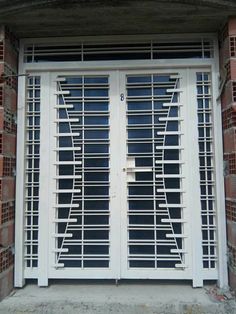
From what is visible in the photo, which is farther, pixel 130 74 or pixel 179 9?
pixel 130 74

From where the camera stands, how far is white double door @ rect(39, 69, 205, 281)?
11.6 feet

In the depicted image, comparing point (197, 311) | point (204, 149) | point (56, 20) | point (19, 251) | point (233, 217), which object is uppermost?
point (56, 20)

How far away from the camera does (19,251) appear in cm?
353

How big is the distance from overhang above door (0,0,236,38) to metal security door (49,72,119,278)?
0.50 m

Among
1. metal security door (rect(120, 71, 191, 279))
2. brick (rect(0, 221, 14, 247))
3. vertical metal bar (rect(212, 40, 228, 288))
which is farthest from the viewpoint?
metal security door (rect(120, 71, 191, 279))

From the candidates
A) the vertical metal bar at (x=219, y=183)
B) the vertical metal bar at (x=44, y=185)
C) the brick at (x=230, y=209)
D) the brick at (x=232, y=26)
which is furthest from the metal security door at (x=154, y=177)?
the vertical metal bar at (x=44, y=185)

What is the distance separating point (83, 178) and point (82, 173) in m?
0.05

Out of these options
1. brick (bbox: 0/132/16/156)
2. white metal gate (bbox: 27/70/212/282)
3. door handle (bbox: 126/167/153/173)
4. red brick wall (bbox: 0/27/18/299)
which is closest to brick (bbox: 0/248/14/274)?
red brick wall (bbox: 0/27/18/299)

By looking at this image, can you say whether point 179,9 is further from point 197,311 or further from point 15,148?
point 197,311

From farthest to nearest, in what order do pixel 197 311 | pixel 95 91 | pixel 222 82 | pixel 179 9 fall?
pixel 95 91 → pixel 222 82 → pixel 179 9 → pixel 197 311

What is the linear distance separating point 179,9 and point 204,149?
141 centimetres

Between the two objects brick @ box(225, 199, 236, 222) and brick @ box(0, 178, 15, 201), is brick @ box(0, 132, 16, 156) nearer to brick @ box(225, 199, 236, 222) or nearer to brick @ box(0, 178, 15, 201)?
brick @ box(0, 178, 15, 201)

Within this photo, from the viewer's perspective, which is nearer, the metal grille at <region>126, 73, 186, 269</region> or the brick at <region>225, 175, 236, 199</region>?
the brick at <region>225, 175, 236, 199</region>

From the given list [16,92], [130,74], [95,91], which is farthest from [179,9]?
[16,92]
